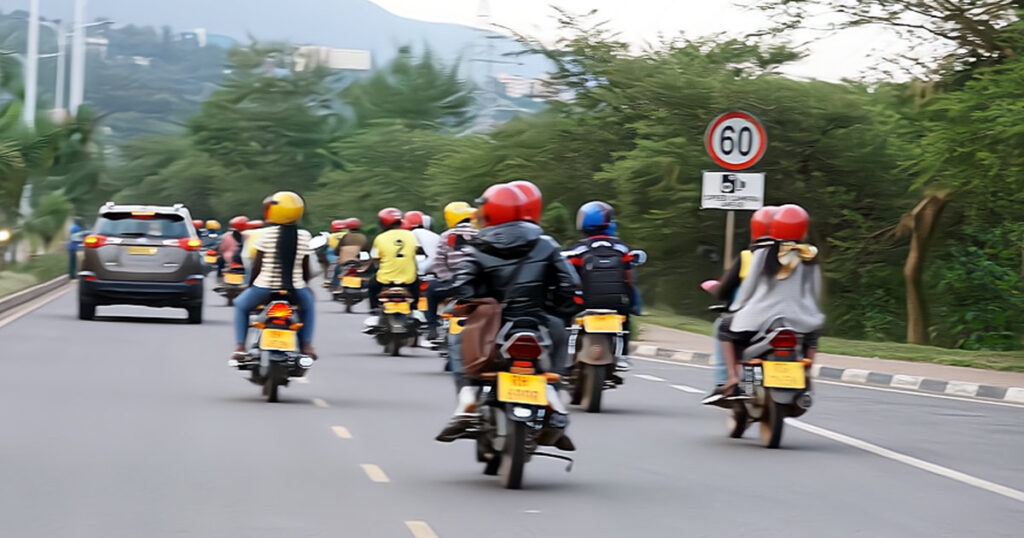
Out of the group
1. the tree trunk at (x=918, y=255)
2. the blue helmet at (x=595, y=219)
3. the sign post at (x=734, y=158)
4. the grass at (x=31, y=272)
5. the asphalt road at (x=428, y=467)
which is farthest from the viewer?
the grass at (x=31, y=272)

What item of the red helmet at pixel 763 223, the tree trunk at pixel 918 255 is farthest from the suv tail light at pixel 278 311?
the tree trunk at pixel 918 255

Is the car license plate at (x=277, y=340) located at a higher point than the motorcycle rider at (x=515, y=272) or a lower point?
lower

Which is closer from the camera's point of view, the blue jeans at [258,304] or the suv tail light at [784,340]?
the suv tail light at [784,340]

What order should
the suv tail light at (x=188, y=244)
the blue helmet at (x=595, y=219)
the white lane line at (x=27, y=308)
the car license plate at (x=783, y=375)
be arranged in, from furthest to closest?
the white lane line at (x=27, y=308) → the suv tail light at (x=188, y=244) → the blue helmet at (x=595, y=219) → the car license plate at (x=783, y=375)

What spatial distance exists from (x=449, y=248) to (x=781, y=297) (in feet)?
7.75

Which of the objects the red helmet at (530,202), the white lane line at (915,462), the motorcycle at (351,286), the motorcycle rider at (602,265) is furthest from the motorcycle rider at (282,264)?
the motorcycle at (351,286)

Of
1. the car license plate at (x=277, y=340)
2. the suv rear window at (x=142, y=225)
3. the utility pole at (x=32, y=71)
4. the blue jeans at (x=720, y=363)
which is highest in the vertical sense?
the utility pole at (x=32, y=71)

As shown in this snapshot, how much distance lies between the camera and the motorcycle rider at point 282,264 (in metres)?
16.4

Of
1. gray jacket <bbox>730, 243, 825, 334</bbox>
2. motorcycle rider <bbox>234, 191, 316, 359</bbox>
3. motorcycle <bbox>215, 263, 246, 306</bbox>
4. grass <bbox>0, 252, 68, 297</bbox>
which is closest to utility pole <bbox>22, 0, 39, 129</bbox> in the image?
grass <bbox>0, 252, 68, 297</bbox>

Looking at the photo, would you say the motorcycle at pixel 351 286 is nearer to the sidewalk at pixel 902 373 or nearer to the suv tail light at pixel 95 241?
the suv tail light at pixel 95 241

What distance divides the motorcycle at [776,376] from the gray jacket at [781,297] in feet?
0.25

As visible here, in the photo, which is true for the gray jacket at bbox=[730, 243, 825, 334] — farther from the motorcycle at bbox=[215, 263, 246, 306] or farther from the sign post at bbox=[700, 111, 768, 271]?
the motorcycle at bbox=[215, 263, 246, 306]

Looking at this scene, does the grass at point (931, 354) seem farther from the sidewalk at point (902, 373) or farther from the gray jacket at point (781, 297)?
the gray jacket at point (781, 297)

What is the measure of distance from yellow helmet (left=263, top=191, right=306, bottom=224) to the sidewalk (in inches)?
321
